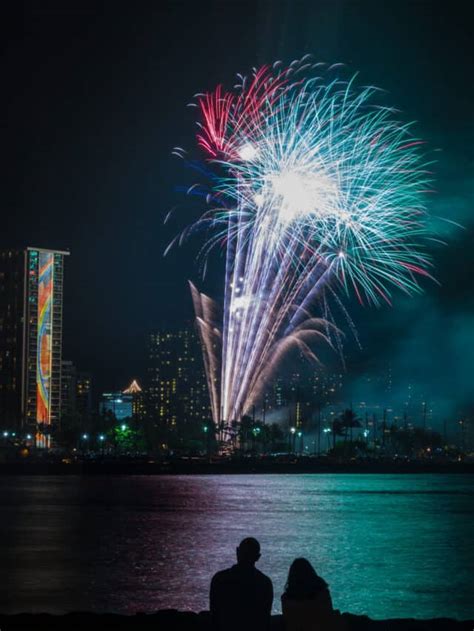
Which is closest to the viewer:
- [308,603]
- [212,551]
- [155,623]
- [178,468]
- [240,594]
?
[308,603]

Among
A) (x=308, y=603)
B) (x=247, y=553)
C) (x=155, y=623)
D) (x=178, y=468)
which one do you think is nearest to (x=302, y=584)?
(x=308, y=603)

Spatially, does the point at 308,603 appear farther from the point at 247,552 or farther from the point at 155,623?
the point at 155,623

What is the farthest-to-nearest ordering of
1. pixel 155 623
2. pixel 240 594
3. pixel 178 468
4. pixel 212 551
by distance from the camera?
pixel 178 468 < pixel 212 551 < pixel 155 623 < pixel 240 594

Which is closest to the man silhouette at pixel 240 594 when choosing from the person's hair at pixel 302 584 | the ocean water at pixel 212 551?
the person's hair at pixel 302 584

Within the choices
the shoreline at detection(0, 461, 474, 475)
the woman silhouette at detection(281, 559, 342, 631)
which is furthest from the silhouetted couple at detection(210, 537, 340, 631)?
the shoreline at detection(0, 461, 474, 475)

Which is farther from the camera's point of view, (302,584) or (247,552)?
(247,552)

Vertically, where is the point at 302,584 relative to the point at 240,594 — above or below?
above

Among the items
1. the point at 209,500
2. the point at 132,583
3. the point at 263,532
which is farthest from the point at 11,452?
the point at 132,583

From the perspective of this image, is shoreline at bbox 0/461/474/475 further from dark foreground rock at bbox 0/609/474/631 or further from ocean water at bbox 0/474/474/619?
dark foreground rock at bbox 0/609/474/631
